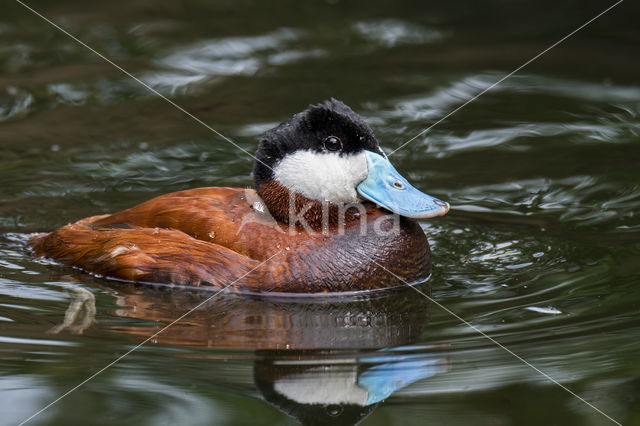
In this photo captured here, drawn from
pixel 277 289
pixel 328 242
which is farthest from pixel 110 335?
pixel 328 242

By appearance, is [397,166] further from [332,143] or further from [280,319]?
[280,319]

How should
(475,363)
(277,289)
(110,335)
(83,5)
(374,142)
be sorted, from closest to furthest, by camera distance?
(475,363) < (110,335) < (277,289) < (374,142) < (83,5)

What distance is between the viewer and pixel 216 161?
292 inches

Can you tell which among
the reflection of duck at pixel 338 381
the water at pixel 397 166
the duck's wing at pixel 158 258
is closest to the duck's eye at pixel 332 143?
the duck's wing at pixel 158 258

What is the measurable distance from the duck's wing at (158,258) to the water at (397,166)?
0.10 metres

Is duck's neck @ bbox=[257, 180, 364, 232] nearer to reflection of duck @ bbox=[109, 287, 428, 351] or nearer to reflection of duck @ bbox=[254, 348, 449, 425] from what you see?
reflection of duck @ bbox=[109, 287, 428, 351]

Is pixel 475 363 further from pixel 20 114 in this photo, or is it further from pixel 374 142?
pixel 20 114

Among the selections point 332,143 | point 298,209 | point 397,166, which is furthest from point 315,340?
point 397,166

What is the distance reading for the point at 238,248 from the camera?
16.7 feet

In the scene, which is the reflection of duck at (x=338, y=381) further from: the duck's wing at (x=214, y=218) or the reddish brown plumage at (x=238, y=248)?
the duck's wing at (x=214, y=218)

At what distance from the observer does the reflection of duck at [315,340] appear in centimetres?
384

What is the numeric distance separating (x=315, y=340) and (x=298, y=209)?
1052 millimetres

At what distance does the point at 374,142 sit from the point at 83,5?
6.11 meters

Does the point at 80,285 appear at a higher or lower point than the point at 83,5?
lower
